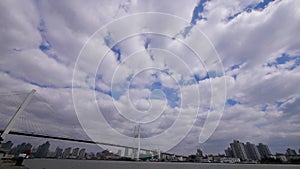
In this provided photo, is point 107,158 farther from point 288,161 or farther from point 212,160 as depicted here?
point 288,161

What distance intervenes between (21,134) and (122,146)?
55.9 metres

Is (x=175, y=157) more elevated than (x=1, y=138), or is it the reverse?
(x=175, y=157)

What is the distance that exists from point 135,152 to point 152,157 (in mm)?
23211

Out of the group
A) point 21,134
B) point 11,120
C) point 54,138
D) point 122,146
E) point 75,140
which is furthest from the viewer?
point 122,146

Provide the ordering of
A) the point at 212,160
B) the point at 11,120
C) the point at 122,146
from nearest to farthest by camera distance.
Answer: the point at 11,120, the point at 122,146, the point at 212,160

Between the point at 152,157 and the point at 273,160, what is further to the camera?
the point at 152,157

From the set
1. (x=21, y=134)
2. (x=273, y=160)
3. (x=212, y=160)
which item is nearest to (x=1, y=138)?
(x=21, y=134)

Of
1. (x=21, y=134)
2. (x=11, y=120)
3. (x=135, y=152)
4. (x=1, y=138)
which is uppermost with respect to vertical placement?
(x=135, y=152)

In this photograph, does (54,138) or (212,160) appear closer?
(54,138)

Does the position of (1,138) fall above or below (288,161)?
below

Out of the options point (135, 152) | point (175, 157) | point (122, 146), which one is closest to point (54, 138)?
point (122, 146)

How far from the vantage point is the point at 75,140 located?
75.1 metres

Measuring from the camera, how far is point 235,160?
131 metres

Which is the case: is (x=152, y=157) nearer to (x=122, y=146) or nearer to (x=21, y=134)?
(x=122, y=146)
